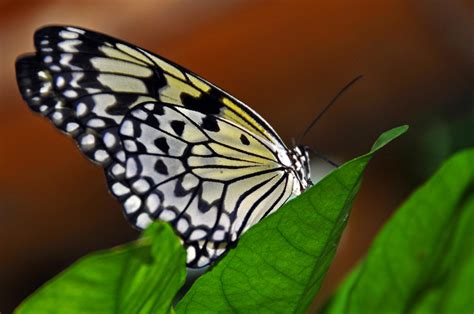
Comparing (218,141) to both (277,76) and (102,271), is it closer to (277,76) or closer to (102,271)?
(102,271)

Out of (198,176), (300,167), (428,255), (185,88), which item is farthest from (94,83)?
(428,255)

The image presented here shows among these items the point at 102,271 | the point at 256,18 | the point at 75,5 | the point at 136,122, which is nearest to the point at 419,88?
the point at 256,18

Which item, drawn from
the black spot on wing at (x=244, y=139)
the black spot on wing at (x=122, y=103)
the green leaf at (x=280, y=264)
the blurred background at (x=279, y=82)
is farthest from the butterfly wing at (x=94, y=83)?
the blurred background at (x=279, y=82)

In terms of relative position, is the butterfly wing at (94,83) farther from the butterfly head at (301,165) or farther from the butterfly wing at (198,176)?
the butterfly head at (301,165)

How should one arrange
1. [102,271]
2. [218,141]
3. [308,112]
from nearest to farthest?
1. [102,271]
2. [218,141]
3. [308,112]

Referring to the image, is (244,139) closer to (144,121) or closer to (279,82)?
(144,121)
